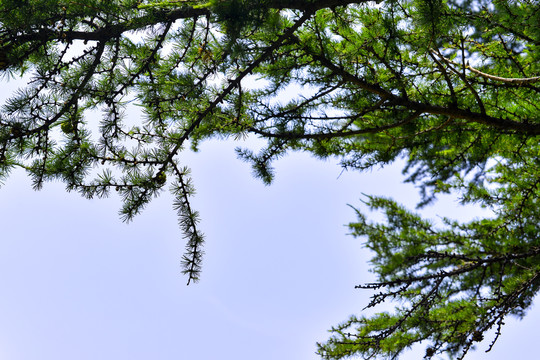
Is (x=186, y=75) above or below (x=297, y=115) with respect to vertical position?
below

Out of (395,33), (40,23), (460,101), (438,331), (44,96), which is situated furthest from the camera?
(438,331)

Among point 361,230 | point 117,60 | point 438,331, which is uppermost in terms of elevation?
point 361,230

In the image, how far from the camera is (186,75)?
8.70 ft

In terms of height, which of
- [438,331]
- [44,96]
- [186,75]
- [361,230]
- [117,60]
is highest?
[361,230]

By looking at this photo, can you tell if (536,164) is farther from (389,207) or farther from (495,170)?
(389,207)

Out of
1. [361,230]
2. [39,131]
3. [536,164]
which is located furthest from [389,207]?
[39,131]

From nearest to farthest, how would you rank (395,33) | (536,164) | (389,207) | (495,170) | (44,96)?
(44,96)
(395,33)
(536,164)
(495,170)
(389,207)

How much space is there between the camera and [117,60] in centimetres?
289

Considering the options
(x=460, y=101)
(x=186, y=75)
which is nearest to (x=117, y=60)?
(x=186, y=75)

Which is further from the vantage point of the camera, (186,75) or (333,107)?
(333,107)

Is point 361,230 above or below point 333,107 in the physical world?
above

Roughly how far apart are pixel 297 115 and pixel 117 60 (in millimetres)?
1321

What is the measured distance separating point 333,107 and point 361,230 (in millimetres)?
2951

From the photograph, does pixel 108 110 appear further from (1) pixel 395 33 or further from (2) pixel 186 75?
(1) pixel 395 33
